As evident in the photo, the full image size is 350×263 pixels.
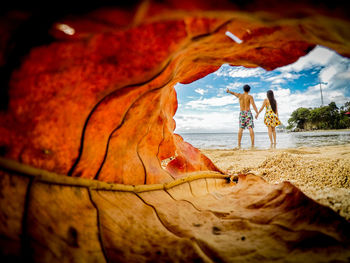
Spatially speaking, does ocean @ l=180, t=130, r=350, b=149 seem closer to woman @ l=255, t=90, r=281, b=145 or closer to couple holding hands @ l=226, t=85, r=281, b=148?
woman @ l=255, t=90, r=281, b=145

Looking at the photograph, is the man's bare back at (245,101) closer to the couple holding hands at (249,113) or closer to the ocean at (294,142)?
the couple holding hands at (249,113)

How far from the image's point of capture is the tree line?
90.8ft

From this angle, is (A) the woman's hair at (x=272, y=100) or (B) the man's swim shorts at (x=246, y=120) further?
(A) the woman's hair at (x=272, y=100)

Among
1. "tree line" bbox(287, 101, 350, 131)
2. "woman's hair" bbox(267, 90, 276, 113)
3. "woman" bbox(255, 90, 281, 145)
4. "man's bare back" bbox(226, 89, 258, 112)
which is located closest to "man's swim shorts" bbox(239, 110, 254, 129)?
"man's bare back" bbox(226, 89, 258, 112)

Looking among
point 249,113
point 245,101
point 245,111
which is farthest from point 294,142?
point 245,101

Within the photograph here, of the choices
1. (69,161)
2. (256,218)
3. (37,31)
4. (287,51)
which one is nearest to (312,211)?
(256,218)

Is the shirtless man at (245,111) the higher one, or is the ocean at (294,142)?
the shirtless man at (245,111)

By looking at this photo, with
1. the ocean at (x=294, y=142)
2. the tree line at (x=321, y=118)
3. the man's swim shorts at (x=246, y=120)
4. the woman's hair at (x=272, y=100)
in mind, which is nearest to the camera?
the man's swim shorts at (x=246, y=120)

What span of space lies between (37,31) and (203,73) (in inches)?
43.5

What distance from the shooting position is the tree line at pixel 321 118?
27.7 m

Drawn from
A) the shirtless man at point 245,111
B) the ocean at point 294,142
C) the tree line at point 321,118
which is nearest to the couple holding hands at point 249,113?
the shirtless man at point 245,111

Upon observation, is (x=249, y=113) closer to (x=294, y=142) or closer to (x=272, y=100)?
(x=272, y=100)

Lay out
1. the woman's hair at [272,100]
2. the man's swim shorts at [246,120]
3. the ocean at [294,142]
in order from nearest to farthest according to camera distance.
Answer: the man's swim shorts at [246,120], the woman's hair at [272,100], the ocean at [294,142]

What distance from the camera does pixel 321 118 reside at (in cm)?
3005
